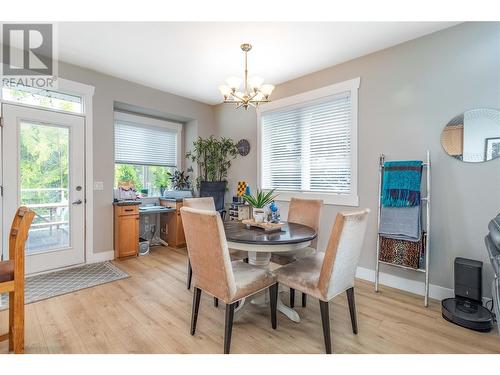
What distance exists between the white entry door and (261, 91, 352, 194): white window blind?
2.78 m

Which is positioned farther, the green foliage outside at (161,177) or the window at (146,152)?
the green foliage outside at (161,177)

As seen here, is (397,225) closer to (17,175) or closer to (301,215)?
(301,215)

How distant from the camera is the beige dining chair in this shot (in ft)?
8.20

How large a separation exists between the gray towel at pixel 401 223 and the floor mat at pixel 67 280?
3.12 m

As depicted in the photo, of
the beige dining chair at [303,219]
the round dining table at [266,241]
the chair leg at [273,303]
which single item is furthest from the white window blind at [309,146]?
the chair leg at [273,303]

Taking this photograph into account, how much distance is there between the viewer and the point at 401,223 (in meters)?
2.62

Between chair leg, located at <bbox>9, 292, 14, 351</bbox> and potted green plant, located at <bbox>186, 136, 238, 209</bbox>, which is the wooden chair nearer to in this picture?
chair leg, located at <bbox>9, 292, 14, 351</bbox>

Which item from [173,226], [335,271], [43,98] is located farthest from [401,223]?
[43,98]

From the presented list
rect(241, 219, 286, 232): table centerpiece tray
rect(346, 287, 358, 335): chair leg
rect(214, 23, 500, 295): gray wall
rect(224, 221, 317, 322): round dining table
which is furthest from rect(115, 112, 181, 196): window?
rect(346, 287, 358, 335): chair leg

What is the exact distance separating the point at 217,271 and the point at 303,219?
1440mm

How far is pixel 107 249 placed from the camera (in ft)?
12.3

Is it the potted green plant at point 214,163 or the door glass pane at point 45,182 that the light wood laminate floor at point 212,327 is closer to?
the door glass pane at point 45,182

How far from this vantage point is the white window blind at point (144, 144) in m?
4.41
